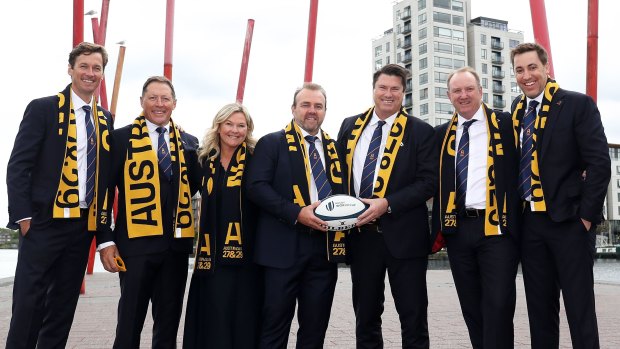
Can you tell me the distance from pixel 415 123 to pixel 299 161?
97cm

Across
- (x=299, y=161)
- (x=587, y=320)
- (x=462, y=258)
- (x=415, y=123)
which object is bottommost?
(x=587, y=320)

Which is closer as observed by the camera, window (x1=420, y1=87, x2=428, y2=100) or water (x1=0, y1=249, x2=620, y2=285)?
water (x1=0, y1=249, x2=620, y2=285)

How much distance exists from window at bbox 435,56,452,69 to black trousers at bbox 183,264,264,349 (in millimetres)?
76406

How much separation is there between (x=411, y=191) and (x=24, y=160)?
2783 millimetres

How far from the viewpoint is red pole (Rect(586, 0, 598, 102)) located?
734 centimetres

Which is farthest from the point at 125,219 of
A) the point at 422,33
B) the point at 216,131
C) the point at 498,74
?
the point at 498,74

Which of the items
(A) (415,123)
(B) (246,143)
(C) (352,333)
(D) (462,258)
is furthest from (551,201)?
(C) (352,333)

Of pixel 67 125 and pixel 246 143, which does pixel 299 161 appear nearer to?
pixel 246 143

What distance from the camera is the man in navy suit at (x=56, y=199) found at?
431 cm

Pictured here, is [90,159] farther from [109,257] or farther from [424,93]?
[424,93]

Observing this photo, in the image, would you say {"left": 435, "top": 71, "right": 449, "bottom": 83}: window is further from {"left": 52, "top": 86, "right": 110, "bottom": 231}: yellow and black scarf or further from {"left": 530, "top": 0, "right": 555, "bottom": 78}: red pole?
{"left": 52, "top": 86, "right": 110, "bottom": 231}: yellow and black scarf

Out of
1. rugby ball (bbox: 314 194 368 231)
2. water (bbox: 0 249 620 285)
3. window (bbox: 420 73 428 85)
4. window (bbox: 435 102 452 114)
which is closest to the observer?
rugby ball (bbox: 314 194 368 231)

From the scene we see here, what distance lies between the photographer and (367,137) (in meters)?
4.96

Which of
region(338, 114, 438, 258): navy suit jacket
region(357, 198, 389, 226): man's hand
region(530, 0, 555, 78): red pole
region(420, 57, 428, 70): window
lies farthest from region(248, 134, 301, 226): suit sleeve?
region(420, 57, 428, 70): window
